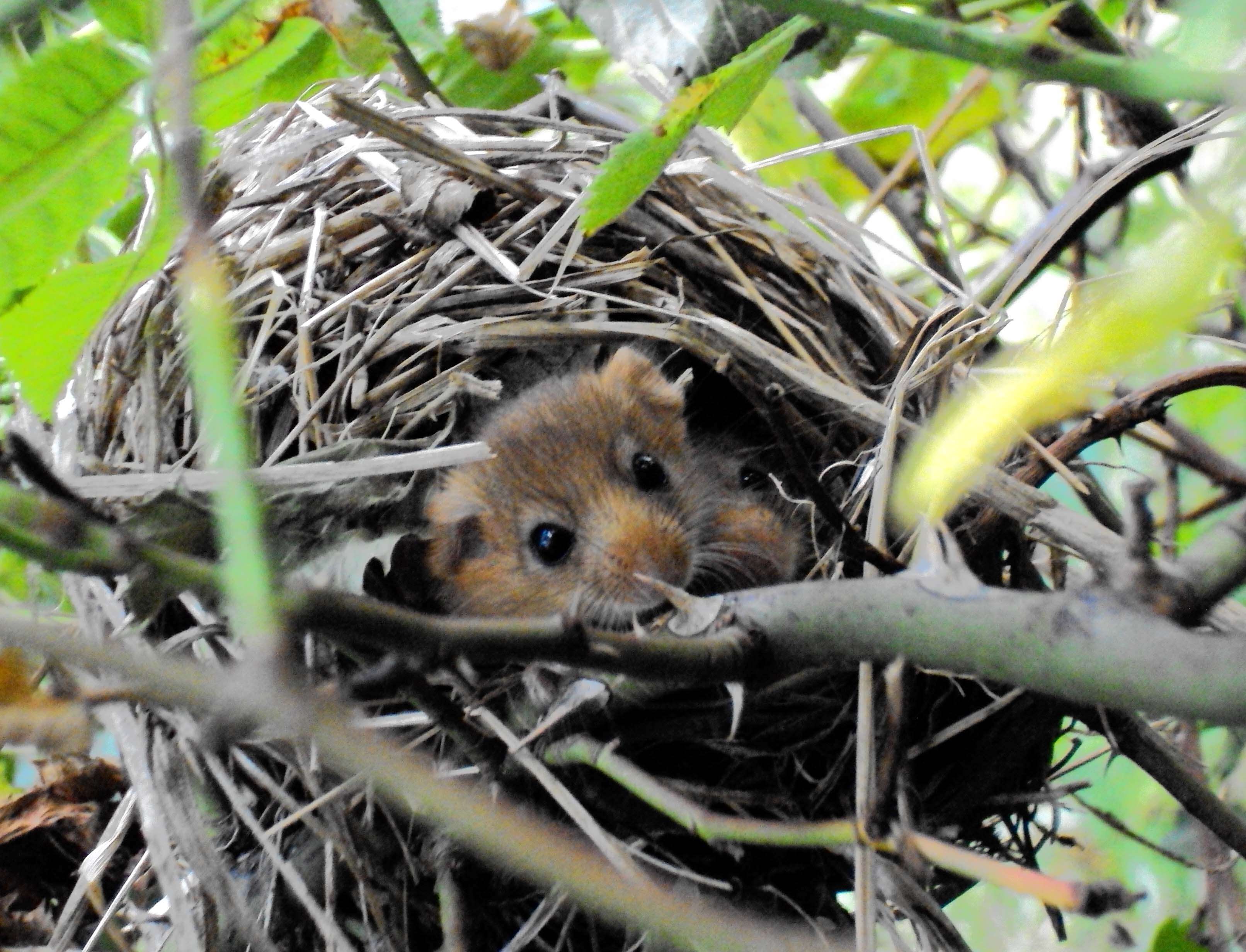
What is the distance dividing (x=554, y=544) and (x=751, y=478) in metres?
0.58

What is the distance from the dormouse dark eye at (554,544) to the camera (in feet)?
7.62

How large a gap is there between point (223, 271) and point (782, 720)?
1328 mm

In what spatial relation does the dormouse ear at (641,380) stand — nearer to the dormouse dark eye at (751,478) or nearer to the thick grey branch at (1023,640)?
the dormouse dark eye at (751,478)

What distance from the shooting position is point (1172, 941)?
1.46m

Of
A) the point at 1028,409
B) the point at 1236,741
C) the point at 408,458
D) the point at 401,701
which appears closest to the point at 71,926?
the point at 401,701

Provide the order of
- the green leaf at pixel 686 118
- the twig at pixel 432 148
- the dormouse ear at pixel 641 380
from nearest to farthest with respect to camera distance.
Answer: the green leaf at pixel 686 118 → the twig at pixel 432 148 → the dormouse ear at pixel 641 380

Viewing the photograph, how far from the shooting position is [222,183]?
6.37 feet

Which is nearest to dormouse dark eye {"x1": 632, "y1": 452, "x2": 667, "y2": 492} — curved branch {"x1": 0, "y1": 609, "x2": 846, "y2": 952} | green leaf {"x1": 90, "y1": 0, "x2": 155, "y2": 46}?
green leaf {"x1": 90, "y1": 0, "x2": 155, "y2": 46}

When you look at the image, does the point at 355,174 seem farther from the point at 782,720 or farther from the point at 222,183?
the point at 782,720

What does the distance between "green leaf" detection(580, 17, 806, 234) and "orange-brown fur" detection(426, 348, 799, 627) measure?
0.89 m

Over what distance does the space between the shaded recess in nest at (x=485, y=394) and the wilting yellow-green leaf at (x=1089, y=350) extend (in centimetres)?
83

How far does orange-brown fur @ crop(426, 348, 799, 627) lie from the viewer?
2229 millimetres

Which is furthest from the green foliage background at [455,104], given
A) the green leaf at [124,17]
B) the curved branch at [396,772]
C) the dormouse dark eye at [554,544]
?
the dormouse dark eye at [554,544]

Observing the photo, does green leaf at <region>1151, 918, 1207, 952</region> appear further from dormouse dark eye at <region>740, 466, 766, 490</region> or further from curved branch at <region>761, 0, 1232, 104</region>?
dormouse dark eye at <region>740, 466, 766, 490</region>
